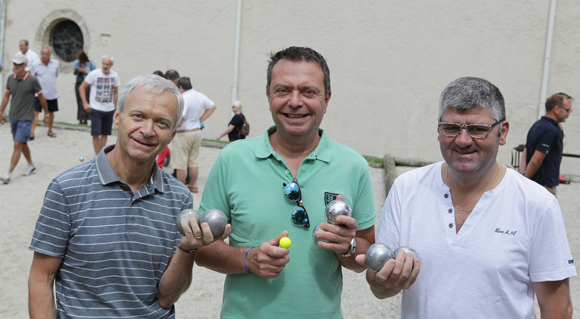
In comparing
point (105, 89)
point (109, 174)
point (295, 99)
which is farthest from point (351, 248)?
point (105, 89)

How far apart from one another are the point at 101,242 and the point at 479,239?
1692mm

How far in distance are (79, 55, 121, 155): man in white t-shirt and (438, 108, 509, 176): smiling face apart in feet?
28.3

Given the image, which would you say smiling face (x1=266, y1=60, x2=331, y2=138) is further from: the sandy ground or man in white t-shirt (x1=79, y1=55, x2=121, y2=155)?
man in white t-shirt (x1=79, y1=55, x2=121, y2=155)

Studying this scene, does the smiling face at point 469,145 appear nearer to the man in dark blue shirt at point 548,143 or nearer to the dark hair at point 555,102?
the man in dark blue shirt at point 548,143

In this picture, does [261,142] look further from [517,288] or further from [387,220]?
[517,288]

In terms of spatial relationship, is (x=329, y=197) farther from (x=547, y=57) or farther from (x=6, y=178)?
(x=547, y=57)

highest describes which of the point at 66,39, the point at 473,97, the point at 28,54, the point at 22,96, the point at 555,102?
the point at 66,39

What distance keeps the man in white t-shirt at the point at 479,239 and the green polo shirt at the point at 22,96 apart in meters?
9.28

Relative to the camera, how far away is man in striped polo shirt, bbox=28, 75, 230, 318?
2.26 metres

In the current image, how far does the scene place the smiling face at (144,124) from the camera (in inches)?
93.2

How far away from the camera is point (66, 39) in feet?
55.4

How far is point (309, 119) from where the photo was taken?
2.54 m

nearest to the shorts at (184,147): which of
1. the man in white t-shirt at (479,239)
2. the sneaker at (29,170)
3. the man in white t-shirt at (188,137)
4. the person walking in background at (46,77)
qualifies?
the man in white t-shirt at (188,137)

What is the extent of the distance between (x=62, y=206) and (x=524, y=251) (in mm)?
2044
